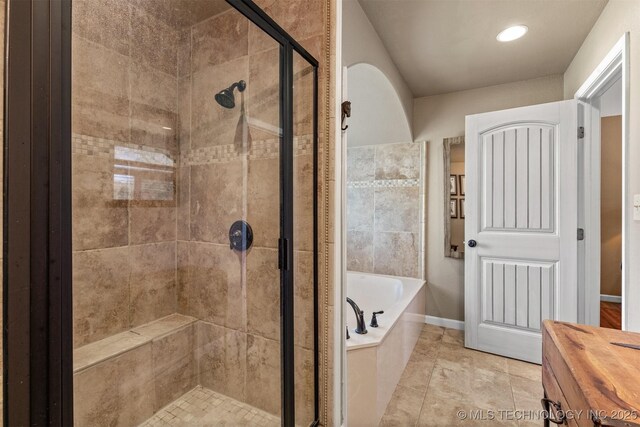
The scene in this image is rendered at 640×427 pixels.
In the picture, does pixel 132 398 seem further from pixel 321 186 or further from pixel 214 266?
pixel 321 186

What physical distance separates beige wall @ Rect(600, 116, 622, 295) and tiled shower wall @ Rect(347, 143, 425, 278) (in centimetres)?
247

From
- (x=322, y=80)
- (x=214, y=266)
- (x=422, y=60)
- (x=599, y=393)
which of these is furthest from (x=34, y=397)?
(x=422, y=60)

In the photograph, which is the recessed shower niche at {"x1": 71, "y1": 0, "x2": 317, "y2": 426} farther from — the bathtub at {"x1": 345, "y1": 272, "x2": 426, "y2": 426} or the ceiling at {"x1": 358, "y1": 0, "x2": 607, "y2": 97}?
the ceiling at {"x1": 358, "y1": 0, "x2": 607, "y2": 97}

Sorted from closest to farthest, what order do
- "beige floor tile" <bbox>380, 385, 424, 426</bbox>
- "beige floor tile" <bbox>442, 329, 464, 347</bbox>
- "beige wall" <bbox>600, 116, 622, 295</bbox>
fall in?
1. "beige floor tile" <bbox>380, 385, 424, 426</bbox>
2. "beige floor tile" <bbox>442, 329, 464, 347</bbox>
3. "beige wall" <bbox>600, 116, 622, 295</bbox>

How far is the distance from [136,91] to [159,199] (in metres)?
0.48

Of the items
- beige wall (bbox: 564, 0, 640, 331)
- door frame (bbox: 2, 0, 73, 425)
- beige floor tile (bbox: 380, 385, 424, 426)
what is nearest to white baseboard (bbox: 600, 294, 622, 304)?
beige wall (bbox: 564, 0, 640, 331)

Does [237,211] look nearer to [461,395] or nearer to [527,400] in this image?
[461,395]

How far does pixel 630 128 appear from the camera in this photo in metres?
1.38

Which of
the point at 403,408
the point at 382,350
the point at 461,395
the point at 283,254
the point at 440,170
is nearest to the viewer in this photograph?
the point at 283,254

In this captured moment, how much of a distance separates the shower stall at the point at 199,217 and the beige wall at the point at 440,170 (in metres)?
2.16

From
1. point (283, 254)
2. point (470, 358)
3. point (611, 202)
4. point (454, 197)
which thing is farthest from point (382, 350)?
point (611, 202)

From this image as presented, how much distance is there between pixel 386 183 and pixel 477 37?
1502mm

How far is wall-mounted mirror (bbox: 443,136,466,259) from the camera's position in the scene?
290cm

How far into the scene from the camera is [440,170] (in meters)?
3.02
